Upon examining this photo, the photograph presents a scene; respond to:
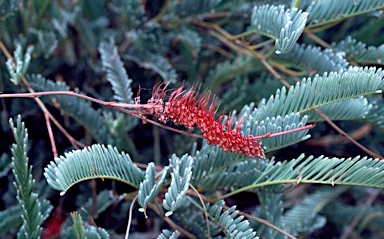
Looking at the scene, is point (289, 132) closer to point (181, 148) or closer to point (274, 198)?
point (274, 198)

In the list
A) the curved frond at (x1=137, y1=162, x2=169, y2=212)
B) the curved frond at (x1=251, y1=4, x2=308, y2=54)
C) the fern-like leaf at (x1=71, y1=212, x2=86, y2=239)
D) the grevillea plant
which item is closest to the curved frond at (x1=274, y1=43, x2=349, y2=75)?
the grevillea plant

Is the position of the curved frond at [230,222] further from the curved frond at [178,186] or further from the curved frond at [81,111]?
the curved frond at [81,111]

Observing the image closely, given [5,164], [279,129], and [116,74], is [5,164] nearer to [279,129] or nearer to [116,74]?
[116,74]

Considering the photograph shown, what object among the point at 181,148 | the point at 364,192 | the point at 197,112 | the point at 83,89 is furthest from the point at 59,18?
the point at 364,192

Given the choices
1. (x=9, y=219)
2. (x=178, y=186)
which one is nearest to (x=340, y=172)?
(x=178, y=186)

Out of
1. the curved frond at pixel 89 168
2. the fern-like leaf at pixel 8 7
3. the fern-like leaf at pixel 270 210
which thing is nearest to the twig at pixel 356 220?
the fern-like leaf at pixel 270 210

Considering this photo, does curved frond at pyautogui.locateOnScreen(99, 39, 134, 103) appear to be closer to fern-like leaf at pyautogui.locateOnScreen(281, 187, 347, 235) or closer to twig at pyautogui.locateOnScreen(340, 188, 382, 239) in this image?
fern-like leaf at pyautogui.locateOnScreen(281, 187, 347, 235)
